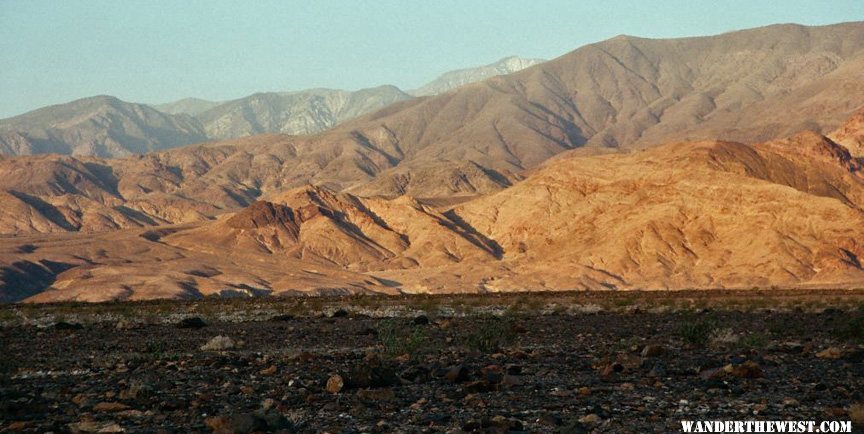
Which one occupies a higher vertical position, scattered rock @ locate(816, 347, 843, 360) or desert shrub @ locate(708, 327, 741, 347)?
scattered rock @ locate(816, 347, 843, 360)

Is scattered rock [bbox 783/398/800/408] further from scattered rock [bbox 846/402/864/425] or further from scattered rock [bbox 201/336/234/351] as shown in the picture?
scattered rock [bbox 201/336/234/351]

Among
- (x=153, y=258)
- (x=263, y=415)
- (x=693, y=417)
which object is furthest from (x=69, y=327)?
(x=153, y=258)

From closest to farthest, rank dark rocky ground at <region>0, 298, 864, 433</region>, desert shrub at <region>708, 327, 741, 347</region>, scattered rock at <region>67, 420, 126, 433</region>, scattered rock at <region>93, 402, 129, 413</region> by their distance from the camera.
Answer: scattered rock at <region>67, 420, 126, 433</region> → dark rocky ground at <region>0, 298, 864, 433</region> → scattered rock at <region>93, 402, 129, 413</region> → desert shrub at <region>708, 327, 741, 347</region>

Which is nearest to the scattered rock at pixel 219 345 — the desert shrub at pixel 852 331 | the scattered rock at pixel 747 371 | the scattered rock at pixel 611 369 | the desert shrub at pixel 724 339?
the scattered rock at pixel 611 369

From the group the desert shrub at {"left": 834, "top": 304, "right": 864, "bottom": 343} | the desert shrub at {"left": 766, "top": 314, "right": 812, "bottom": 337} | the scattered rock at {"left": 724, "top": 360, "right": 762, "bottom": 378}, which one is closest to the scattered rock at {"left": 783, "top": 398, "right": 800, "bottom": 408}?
the scattered rock at {"left": 724, "top": 360, "right": 762, "bottom": 378}

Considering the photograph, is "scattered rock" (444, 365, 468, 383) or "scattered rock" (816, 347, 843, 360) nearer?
"scattered rock" (444, 365, 468, 383)

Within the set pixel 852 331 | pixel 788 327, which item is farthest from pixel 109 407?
pixel 788 327

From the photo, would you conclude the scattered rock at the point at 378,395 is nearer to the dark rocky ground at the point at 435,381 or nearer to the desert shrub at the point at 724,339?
the dark rocky ground at the point at 435,381

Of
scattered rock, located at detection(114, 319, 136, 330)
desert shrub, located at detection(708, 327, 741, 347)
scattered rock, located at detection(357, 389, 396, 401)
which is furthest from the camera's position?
scattered rock, located at detection(114, 319, 136, 330)
